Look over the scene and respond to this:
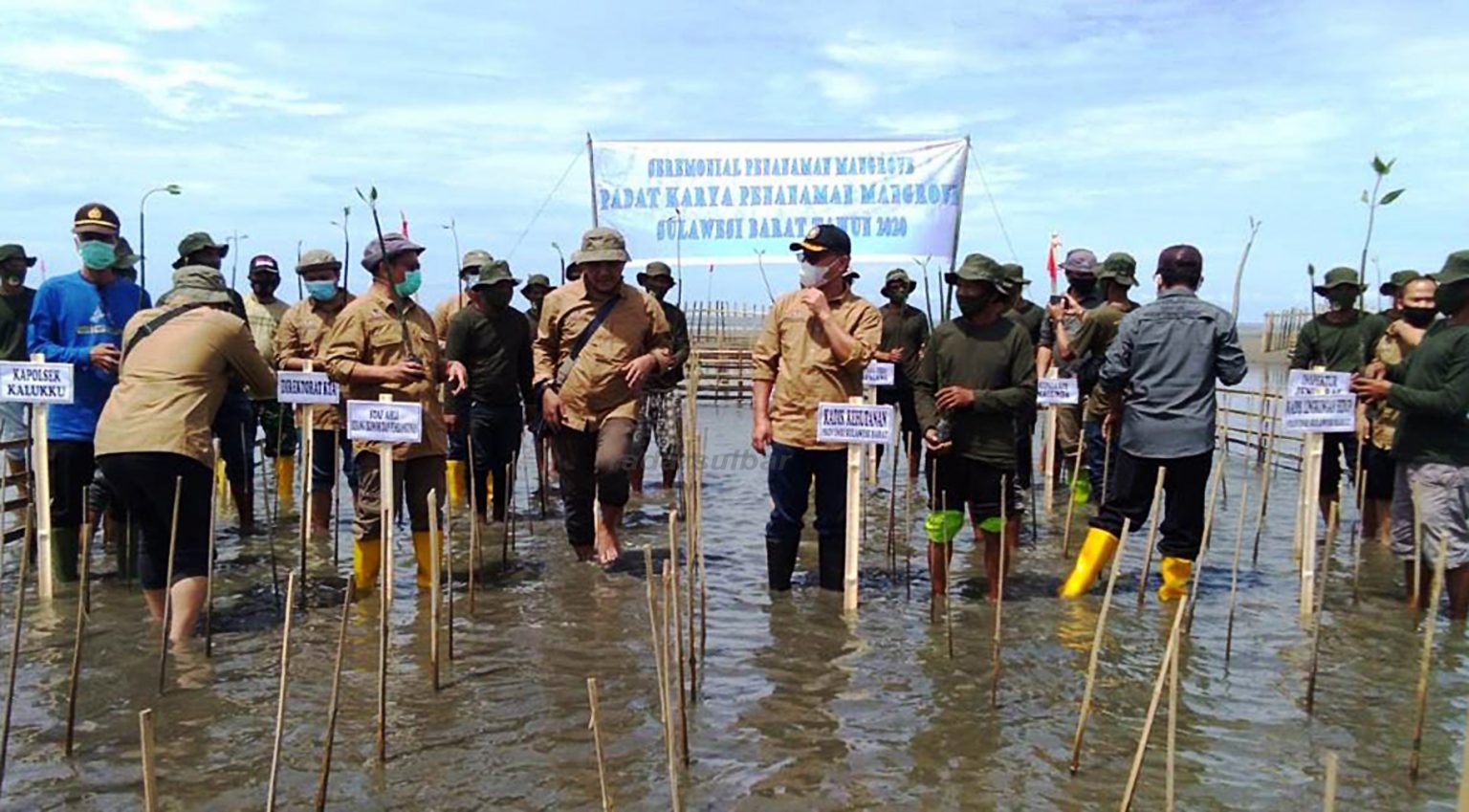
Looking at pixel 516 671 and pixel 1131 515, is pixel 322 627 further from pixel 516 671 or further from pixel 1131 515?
pixel 1131 515

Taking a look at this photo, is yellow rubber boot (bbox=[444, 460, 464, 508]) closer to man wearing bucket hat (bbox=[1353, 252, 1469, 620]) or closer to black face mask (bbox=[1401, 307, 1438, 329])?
man wearing bucket hat (bbox=[1353, 252, 1469, 620])

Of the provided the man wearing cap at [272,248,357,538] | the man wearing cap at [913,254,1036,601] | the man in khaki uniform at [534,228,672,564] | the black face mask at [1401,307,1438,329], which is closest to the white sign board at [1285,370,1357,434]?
the black face mask at [1401,307,1438,329]

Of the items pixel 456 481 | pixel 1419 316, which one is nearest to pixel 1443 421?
pixel 1419 316

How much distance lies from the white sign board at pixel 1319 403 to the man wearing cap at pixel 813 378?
2.31 metres

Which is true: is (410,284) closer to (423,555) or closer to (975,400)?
(423,555)

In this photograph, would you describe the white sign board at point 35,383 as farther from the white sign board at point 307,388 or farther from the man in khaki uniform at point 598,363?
the man in khaki uniform at point 598,363

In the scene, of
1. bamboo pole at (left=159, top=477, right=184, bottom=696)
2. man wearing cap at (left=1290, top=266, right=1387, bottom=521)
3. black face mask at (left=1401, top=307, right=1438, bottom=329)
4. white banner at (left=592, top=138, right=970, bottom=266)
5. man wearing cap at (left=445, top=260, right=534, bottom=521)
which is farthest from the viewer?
white banner at (left=592, top=138, right=970, bottom=266)

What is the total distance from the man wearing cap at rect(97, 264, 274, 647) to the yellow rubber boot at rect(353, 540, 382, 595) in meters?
1.01

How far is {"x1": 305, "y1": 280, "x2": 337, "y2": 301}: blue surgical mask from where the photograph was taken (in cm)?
775

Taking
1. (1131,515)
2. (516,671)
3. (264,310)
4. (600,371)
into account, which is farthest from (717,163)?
(516,671)

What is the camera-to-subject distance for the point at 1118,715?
481 centimetres

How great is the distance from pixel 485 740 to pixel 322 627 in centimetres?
204

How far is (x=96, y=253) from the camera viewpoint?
6562 millimetres

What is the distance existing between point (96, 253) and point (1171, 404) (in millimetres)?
6188
